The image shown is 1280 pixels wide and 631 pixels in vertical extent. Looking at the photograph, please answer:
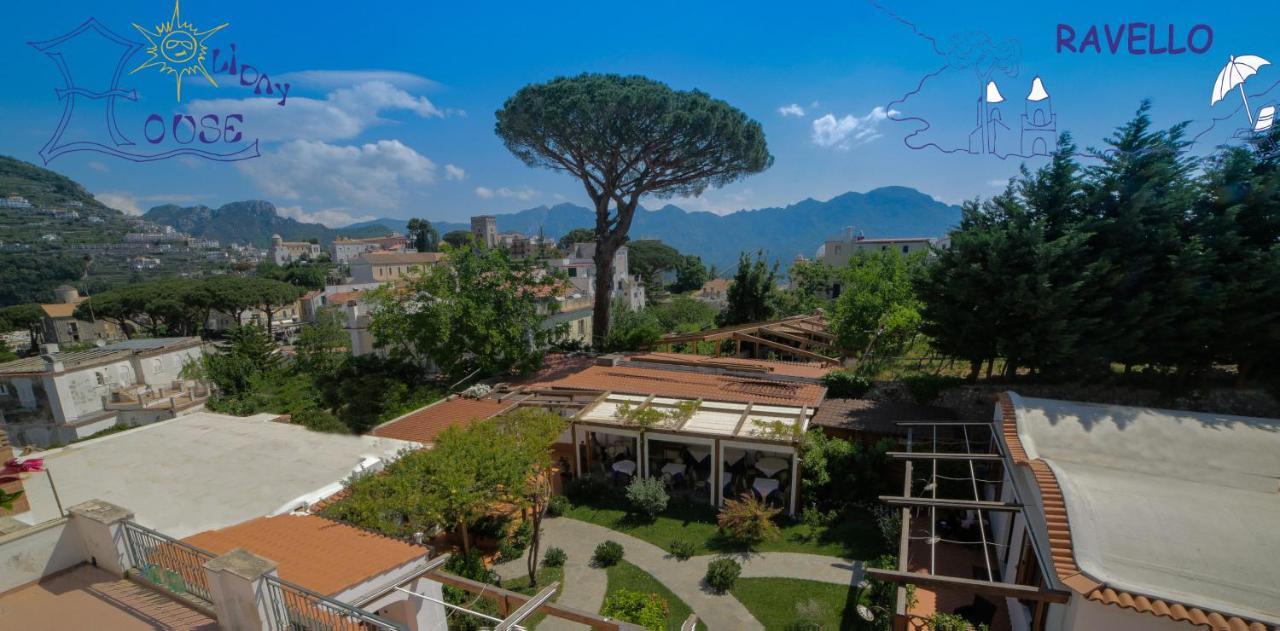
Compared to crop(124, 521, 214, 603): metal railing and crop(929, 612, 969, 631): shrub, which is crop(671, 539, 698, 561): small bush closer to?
crop(929, 612, 969, 631): shrub

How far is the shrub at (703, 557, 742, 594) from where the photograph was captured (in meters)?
10.6

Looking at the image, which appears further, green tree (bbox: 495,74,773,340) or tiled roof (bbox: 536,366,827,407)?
green tree (bbox: 495,74,773,340)

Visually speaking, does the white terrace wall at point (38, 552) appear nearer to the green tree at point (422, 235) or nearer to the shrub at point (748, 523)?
the shrub at point (748, 523)

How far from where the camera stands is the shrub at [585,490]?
1447cm

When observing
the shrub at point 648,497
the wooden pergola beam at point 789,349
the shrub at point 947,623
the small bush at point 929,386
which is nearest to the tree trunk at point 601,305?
the wooden pergola beam at point 789,349

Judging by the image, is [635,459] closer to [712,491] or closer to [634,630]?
[712,491]

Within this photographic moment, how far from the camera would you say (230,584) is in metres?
4.82

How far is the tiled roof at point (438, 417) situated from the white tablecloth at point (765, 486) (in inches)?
290

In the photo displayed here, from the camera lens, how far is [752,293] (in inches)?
1321

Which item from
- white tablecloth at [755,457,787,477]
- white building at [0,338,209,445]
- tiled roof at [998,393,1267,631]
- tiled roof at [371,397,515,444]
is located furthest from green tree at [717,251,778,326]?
white building at [0,338,209,445]

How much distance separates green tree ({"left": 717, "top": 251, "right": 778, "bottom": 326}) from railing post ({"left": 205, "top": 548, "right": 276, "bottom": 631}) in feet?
102

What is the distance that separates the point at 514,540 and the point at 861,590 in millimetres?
7679

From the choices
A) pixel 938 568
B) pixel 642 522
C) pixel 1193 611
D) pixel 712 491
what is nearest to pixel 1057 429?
pixel 938 568

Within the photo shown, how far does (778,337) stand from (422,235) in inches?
3688
